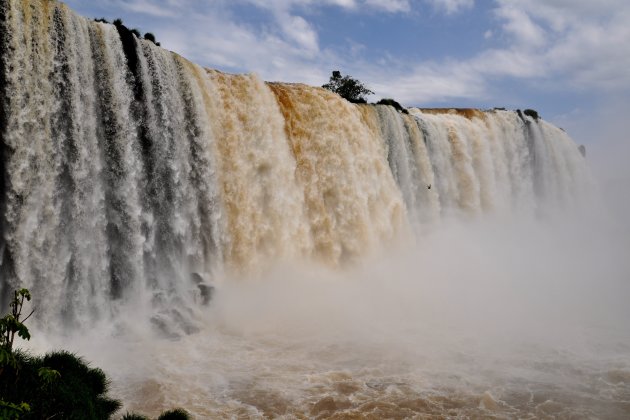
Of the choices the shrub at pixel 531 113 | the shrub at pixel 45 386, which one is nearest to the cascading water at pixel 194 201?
the shrub at pixel 45 386

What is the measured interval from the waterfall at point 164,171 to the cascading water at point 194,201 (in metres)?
0.03

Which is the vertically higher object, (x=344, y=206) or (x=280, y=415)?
(x=344, y=206)

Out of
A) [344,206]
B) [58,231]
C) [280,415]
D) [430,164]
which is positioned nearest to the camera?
[280,415]

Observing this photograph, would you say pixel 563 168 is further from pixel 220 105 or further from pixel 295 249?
pixel 220 105

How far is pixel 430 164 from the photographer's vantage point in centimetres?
1972

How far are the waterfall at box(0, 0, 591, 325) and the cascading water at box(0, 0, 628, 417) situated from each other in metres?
0.03

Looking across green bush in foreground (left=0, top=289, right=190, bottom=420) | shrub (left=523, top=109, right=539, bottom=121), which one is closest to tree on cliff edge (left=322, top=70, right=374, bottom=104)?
shrub (left=523, top=109, right=539, bottom=121)

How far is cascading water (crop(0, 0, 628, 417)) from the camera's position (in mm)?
8906

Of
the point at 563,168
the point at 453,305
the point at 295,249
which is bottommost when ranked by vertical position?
the point at 453,305

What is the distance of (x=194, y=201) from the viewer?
1245 cm

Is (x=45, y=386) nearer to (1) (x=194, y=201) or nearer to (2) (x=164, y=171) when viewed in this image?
(2) (x=164, y=171)

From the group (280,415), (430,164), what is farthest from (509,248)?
(280,415)

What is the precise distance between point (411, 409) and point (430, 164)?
13585mm

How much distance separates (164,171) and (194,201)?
1062 millimetres
